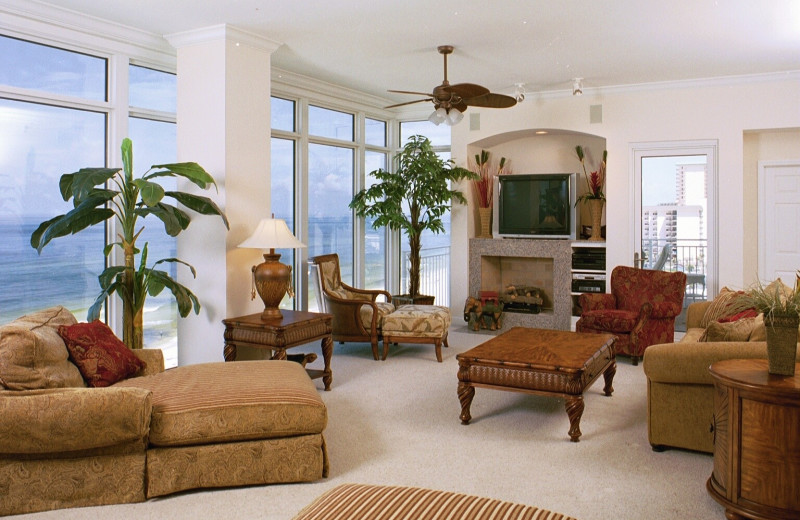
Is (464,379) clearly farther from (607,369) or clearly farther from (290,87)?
(290,87)

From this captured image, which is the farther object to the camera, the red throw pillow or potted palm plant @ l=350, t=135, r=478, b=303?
potted palm plant @ l=350, t=135, r=478, b=303

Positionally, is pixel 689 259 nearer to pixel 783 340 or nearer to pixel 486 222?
pixel 486 222

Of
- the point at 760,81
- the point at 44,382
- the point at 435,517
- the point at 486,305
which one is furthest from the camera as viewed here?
the point at 486,305

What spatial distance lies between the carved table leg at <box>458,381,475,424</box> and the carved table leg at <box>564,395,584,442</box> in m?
0.62

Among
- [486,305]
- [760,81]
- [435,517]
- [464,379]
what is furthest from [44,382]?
[760,81]

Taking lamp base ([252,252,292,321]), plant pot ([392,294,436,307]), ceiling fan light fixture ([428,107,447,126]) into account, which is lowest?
plant pot ([392,294,436,307])

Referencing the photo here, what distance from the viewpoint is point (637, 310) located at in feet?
20.8

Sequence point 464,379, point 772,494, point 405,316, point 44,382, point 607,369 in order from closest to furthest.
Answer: point 772,494, point 44,382, point 464,379, point 607,369, point 405,316

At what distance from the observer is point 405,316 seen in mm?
6176

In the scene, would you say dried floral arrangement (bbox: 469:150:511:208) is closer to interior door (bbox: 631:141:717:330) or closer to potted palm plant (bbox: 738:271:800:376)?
interior door (bbox: 631:141:717:330)

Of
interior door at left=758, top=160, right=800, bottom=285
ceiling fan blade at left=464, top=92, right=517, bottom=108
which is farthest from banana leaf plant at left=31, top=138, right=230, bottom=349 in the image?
interior door at left=758, top=160, right=800, bottom=285

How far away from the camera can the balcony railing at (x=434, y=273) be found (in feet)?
28.6

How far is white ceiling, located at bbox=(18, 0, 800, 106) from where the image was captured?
4555 mm

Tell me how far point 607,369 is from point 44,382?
362cm
